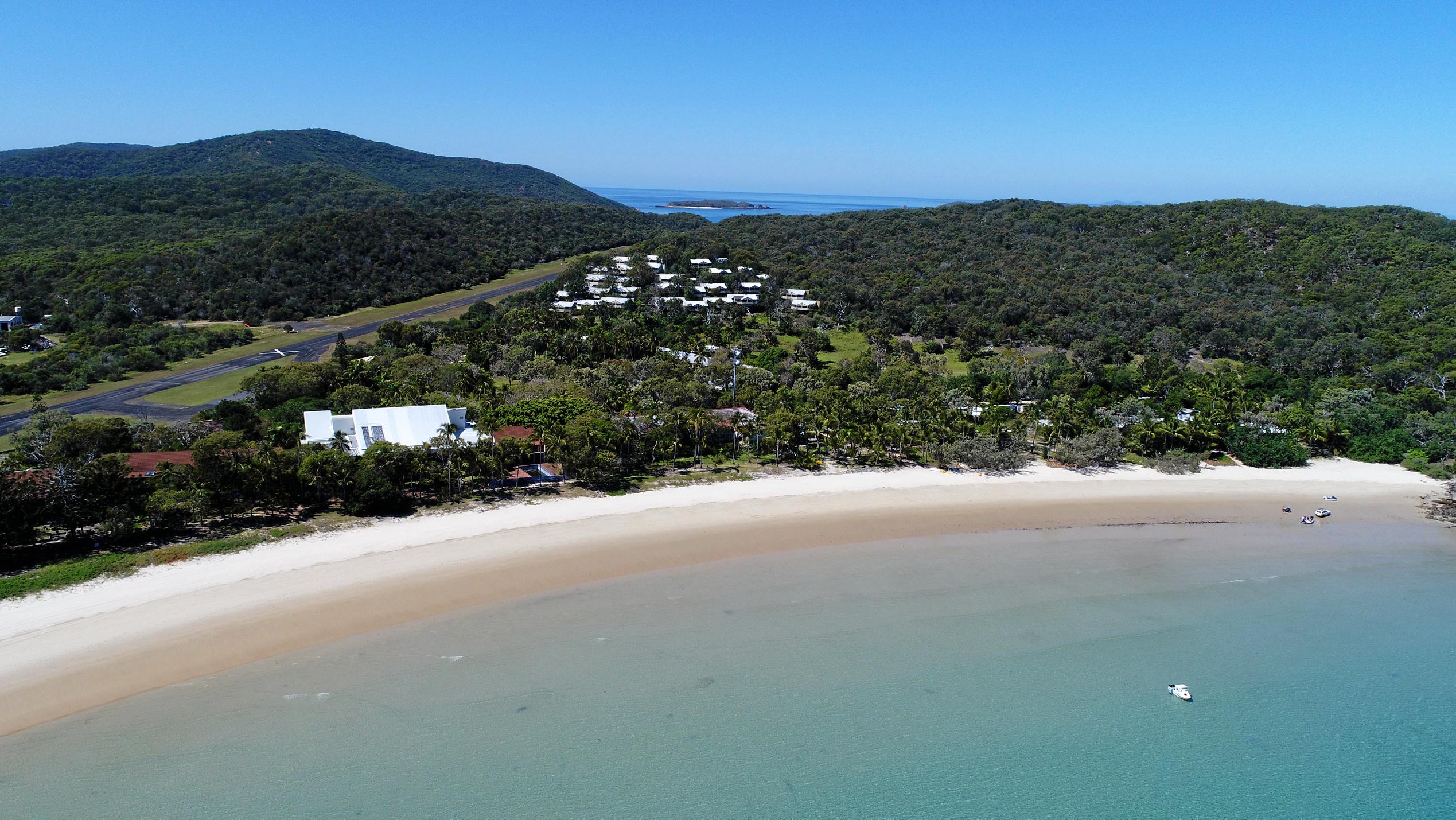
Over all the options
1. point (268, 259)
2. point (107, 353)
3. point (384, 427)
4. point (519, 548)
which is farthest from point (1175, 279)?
→ point (268, 259)

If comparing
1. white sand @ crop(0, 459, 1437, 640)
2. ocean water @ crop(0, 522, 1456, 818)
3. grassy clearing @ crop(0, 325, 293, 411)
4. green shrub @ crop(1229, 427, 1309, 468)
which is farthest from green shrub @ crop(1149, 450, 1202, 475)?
grassy clearing @ crop(0, 325, 293, 411)

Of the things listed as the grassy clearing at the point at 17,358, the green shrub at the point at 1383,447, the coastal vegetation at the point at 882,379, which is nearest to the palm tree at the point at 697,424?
the coastal vegetation at the point at 882,379

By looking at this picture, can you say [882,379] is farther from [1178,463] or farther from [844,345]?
[1178,463]

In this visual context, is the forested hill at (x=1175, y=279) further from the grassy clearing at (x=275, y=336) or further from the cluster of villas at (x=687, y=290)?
the grassy clearing at (x=275, y=336)

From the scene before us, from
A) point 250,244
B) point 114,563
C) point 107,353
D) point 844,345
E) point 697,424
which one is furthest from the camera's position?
point 250,244

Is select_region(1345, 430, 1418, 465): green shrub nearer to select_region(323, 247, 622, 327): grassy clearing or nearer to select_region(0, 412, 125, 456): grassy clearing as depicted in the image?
select_region(0, 412, 125, 456): grassy clearing

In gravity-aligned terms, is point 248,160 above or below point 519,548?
above

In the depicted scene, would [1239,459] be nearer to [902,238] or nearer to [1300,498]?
[1300,498]
